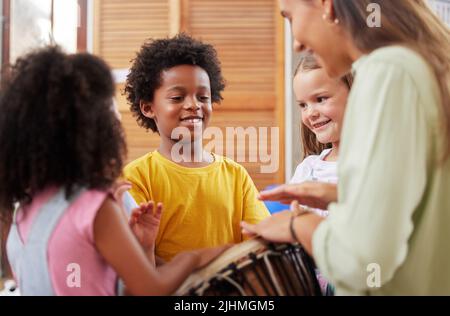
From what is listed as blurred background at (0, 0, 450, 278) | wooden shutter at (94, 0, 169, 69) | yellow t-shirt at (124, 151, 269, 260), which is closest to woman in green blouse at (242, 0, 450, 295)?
yellow t-shirt at (124, 151, 269, 260)

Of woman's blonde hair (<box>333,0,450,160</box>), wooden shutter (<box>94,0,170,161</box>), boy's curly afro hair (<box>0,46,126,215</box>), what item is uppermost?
wooden shutter (<box>94,0,170,161</box>)

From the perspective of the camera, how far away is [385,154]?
0.67m

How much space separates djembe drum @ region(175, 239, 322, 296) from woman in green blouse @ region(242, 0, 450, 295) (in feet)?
0.15

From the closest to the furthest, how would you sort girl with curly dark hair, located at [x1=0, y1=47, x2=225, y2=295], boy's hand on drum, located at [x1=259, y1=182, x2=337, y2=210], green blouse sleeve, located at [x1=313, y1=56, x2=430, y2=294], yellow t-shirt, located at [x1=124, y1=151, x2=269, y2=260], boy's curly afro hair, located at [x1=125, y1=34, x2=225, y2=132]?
1. green blouse sleeve, located at [x1=313, y1=56, x2=430, y2=294]
2. girl with curly dark hair, located at [x1=0, y1=47, x2=225, y2=295]
3. boy's hand on drum, located at [x1=259, y1=182, x2=337, y2=210]
4. yellow t-shirt, located at [x1=124, y1=151, x2=269, y2=260]
5. boy's curly afro hair, located at [x1=125, y1=34, x2=225, y2=132]

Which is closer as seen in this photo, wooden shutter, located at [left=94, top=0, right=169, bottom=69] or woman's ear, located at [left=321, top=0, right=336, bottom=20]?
woman's ear, located at [left=321, top=0, right=336, bottom=20]

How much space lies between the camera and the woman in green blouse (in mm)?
673

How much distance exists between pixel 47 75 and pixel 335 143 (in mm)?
958

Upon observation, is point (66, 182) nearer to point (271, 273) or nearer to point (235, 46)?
point (271, 273)

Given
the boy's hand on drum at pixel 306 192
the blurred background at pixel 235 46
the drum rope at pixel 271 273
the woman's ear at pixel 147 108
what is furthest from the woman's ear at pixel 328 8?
the blurred background at pixel 235 46

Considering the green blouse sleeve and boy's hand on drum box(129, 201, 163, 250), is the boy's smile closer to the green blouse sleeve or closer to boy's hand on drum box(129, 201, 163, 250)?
boy's hand on drum box(129, 201, 163, 250)

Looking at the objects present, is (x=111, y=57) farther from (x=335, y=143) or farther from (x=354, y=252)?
(x=354, y=252)

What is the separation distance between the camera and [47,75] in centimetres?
83
